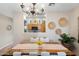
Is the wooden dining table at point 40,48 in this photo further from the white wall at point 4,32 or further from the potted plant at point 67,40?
the white wall at point 4,32

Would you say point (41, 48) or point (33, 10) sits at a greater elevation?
point (33, 10)

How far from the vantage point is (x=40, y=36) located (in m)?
1.42

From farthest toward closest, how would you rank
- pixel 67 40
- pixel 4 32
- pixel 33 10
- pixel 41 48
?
pixel 33 10
pixel 41 48
pixel 67 40
pixel 4 32

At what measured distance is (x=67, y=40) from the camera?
141 centimetres

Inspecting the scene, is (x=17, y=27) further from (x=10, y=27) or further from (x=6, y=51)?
(x=6, y=51)

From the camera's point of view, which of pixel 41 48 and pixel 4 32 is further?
pixel 41 48

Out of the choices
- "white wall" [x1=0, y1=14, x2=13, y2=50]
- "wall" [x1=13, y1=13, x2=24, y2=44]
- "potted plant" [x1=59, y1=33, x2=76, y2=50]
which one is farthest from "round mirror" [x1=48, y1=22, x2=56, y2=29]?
"white wall" [x1=0, y1=14, x2=13, y2=50]

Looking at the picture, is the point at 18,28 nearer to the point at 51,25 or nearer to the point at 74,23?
the point at 51,25

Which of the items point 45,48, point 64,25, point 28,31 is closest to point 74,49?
point 64,25

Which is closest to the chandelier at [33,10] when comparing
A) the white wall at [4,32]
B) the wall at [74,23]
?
the white wall at [4,32]

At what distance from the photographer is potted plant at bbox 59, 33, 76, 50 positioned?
4.34ft

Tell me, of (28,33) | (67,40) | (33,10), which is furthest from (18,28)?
(67,40)

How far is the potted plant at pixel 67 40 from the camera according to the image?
1.32m

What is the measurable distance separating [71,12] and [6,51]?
2.85 feet
